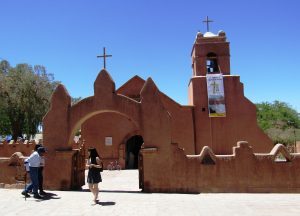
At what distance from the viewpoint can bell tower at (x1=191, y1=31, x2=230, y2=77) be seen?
24469 millimetres

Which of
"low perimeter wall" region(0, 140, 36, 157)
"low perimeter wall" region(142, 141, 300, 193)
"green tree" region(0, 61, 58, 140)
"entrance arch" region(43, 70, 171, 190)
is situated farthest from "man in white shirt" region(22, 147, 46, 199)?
"green tree" region(0, 61, 58, 140)

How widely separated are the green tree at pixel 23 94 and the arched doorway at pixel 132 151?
14.1 meters

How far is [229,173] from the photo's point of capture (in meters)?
11.1

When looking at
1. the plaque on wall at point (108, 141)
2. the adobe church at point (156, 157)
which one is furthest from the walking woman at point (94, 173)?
the plaque on wall at point (108, 141)

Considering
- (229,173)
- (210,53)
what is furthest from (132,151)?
(229,173)

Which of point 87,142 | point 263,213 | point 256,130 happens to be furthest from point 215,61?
point 263,213

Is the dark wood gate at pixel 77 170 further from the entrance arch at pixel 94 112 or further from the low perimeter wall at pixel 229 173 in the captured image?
the low perimeter wall at pixel 229 173

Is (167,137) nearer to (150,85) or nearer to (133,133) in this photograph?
(150,85)

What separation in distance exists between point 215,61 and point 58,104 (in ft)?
52.5

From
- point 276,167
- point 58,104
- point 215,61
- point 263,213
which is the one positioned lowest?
point 263,213

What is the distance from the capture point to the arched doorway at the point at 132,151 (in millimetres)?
25266

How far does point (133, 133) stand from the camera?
2472cm

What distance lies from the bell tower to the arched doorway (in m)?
7.33

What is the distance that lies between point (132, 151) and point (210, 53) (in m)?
10.1
